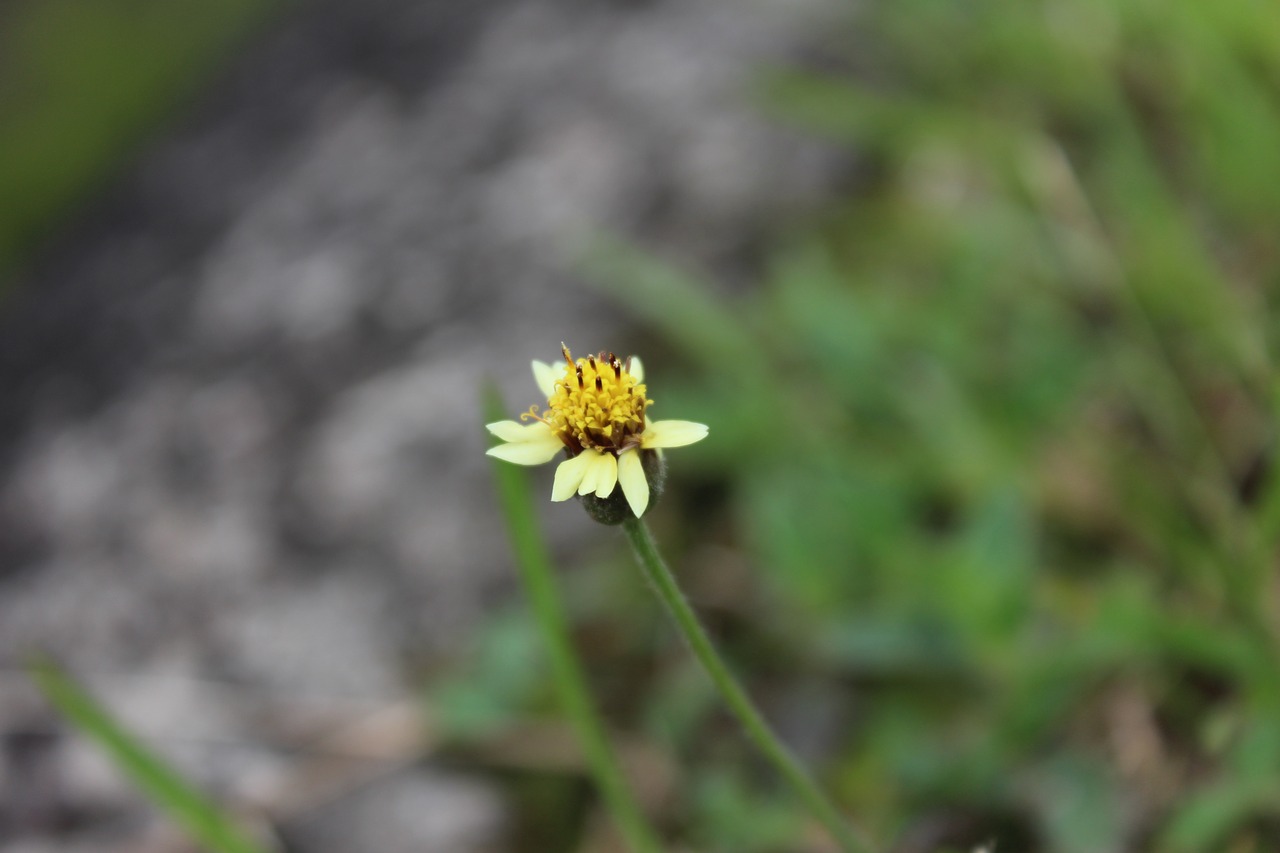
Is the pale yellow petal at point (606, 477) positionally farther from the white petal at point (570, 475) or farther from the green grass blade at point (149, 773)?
the green grass blade at point (149, 773)

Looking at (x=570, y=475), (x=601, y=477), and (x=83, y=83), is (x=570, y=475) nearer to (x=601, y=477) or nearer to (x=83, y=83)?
(x=601, y=477)

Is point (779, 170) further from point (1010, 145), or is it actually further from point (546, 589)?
point (546, 589)

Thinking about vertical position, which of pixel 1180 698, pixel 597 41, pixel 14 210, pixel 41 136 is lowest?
pixel 1180 698

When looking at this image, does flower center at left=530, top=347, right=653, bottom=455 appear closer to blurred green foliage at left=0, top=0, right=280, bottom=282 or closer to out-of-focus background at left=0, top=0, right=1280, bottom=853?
out-of-focus background at left=0, top=0, right=1280, bottom=853

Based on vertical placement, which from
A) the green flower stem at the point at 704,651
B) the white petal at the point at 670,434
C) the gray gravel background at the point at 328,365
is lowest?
the green flower stem at the point at 704,651

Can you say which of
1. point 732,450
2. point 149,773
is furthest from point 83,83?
point 149,773

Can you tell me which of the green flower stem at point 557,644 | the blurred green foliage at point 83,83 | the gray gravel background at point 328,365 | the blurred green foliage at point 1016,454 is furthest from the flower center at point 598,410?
the blurred green foliage at point 83,83

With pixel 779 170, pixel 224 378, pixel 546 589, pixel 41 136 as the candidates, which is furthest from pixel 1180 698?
pixel 41 136
